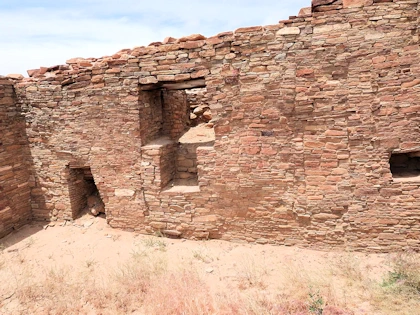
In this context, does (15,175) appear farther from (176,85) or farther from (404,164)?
(404,164)

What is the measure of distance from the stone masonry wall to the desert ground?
0.68 meters

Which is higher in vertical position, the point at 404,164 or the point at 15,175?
the point at 404,164

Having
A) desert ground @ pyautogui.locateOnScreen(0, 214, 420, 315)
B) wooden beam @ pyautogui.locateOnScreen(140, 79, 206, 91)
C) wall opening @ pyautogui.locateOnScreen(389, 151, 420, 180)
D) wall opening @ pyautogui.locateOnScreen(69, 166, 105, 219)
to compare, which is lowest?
desert ground @ pyautogui.locateOnScreen(0, 214, 420, 315)

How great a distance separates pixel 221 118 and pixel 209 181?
4.09 ft

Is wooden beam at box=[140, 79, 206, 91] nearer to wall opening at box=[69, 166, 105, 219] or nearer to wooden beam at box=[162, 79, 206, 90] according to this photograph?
wooden beam at box=[162, 79, 206, 90]

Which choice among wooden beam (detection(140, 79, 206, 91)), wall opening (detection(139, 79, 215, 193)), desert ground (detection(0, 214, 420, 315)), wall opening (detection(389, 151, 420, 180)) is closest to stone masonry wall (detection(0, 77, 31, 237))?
desert ground (detection(0, 214, 420, 315))

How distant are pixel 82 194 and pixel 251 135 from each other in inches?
176

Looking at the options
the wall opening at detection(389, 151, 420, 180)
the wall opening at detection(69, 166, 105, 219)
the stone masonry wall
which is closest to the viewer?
the wall opening at detection(389, 151, 420, 180)

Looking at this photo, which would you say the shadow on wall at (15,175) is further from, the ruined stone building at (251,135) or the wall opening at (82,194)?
the wall opening at (82,194)

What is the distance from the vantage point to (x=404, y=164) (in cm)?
536

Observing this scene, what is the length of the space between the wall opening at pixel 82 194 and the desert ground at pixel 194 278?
2.69 ft

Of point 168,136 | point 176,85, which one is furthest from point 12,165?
point 176,85

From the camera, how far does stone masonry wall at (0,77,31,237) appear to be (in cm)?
646

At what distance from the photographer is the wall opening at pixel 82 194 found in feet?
22.4
